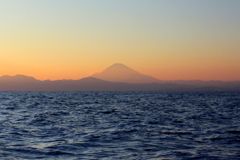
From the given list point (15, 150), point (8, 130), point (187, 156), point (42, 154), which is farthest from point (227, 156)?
point (8, 130)

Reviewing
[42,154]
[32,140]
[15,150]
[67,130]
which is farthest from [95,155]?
[67,130]

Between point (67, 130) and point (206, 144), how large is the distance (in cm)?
1039

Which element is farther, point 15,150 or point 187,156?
point 15,150

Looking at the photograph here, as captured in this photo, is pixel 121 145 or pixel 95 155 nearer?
pixel 95 155

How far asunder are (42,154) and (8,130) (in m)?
9.30

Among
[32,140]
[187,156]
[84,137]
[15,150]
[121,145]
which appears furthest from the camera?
[84,137]

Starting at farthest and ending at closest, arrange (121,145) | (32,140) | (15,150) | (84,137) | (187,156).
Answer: (84,137), (32,140), (121,145), (15,150), (187,156)

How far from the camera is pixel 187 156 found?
49.0 feet

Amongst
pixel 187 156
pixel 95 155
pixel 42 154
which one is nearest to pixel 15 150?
pixel 42 154

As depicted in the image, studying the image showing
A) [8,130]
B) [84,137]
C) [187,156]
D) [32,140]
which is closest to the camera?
[187,156]

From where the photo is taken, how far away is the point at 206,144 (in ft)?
58.9

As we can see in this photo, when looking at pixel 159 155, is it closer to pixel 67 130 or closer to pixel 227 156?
pixel 227 156

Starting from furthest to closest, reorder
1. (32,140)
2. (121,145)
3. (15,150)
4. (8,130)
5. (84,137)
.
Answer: (8,130) → (84,137) → (32,140) → (121,145) → (15,150)

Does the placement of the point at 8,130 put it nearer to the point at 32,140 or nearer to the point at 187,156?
the point at 32,140
